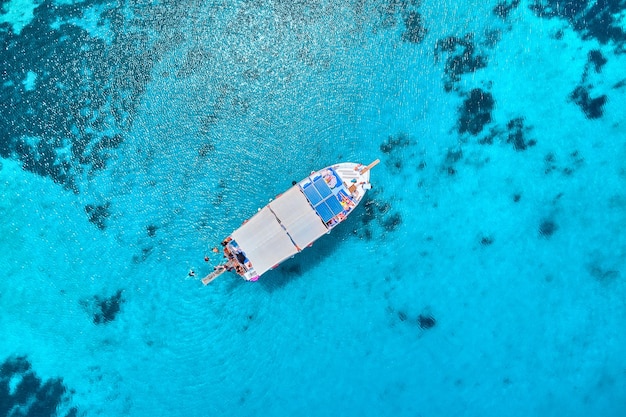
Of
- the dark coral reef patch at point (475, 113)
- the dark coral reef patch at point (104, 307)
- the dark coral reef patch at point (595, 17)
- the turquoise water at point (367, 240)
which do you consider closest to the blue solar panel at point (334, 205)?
the turquoise water at point (367, 240)

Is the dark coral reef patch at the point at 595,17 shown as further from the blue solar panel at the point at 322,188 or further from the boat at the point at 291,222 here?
the blue solar panel at the point at 322,188

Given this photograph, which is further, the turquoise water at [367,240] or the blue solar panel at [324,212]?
the turquoise water at [367,240]

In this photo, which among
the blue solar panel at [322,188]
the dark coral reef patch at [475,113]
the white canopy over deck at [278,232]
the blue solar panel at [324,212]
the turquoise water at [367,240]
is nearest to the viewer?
the white canopy over deck at [278,232]

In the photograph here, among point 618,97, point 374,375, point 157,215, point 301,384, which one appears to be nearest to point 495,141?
point 618,97

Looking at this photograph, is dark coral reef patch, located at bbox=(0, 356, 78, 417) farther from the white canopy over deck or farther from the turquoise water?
the white canopy over deck

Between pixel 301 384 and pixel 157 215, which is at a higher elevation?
pixel 157 215

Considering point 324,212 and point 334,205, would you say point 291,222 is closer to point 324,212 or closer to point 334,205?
point 324,212

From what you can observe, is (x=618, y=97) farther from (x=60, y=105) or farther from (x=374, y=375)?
(x=60, y=105)
